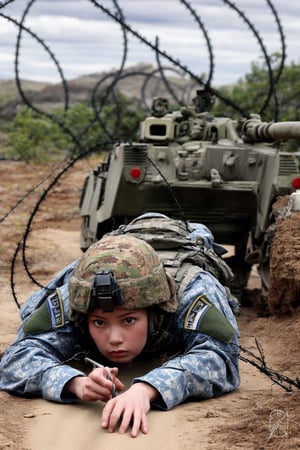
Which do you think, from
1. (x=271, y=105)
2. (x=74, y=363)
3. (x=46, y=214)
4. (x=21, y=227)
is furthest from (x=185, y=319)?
(x=271, y=105)

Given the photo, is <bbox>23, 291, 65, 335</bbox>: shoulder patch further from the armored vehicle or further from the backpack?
the armored vehicle

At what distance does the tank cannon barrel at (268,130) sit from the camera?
7884mm

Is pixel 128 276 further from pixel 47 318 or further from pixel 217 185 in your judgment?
pixel 217 185

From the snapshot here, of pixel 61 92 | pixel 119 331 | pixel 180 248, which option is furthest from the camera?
pixel 61 92

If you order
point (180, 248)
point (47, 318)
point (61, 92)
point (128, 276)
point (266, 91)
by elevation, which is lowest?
point (61, 92)

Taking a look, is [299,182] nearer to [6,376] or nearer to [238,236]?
[238,236]

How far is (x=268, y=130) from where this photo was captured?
9.06m

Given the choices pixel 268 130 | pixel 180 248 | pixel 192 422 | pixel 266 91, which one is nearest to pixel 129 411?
pixel 192 422

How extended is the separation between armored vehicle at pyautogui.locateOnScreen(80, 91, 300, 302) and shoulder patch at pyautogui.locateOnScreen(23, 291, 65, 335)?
164 inches

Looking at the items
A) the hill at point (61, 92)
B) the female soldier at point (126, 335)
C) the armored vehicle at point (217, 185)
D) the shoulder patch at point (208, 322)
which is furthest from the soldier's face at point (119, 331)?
the hill at point (61, 92)

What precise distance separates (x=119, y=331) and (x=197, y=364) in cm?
39

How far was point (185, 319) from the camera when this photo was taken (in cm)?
498

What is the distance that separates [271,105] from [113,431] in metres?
20.3

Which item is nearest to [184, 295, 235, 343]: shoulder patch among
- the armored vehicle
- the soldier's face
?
the soldier's face
